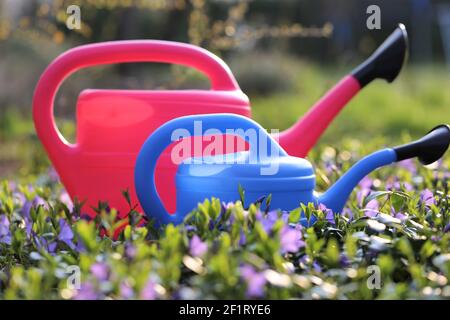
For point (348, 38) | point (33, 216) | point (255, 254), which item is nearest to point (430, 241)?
point (255, 254)

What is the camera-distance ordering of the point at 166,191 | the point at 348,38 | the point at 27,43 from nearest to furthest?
the point at 166,191
the point at 27,43
the point at 348,38

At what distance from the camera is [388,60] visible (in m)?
2.21

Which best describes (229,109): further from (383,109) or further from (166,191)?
(383,109)

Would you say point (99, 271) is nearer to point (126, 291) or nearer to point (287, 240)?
point (126, 291)

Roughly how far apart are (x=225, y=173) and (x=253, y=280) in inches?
21.5

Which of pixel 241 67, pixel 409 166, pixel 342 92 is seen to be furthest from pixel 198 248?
pixel 241 67

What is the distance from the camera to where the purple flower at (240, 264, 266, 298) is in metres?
1.15

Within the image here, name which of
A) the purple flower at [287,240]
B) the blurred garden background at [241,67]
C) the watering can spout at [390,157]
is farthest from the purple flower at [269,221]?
the blurred garden background at [241,67]

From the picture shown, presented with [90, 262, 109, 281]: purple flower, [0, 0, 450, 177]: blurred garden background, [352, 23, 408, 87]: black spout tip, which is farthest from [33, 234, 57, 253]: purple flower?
[0, 0, 450, 177]: blurred garden background

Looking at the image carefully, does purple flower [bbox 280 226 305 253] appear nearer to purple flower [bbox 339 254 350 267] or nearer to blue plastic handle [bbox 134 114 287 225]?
purple flower [bbox 339 254 350 267]

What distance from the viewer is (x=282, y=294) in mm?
1236

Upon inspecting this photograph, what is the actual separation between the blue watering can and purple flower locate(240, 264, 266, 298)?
482mm
